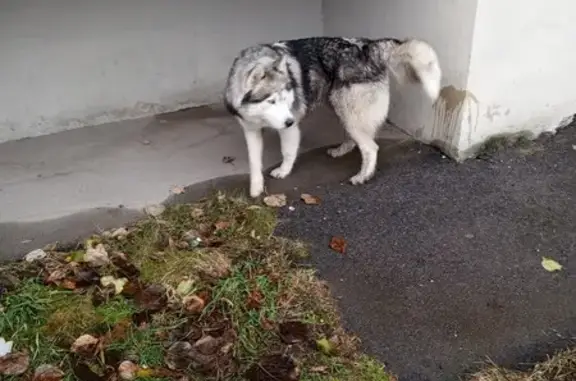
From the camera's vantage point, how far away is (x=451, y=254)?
129 inches

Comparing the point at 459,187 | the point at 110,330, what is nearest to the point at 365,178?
the point at 459,187

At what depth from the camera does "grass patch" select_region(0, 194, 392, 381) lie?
8.21 feet

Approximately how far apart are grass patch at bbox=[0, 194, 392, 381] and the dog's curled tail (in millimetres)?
1332

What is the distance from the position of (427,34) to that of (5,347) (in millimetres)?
3255

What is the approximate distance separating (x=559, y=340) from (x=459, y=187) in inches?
54.8

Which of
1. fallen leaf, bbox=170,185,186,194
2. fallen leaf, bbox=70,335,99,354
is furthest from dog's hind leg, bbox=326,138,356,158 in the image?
fallen leaf, bbox=70,335,99,354

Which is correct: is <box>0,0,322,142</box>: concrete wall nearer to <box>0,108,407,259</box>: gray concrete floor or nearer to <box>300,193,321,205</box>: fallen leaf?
<box>0,108,407,259</box>: gray concrete floor

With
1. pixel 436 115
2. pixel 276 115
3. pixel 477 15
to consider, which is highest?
pixel 477 15

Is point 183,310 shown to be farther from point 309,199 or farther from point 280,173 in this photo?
point 280,173

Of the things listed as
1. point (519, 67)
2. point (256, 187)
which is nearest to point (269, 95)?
point (256, 187)

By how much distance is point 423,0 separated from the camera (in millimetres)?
4113

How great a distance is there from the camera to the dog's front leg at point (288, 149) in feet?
12.7

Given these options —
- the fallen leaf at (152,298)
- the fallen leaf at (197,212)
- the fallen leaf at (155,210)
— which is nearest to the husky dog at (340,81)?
the fallen leaf at (197,212)

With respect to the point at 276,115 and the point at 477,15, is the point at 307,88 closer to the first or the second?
the point at 276,115
